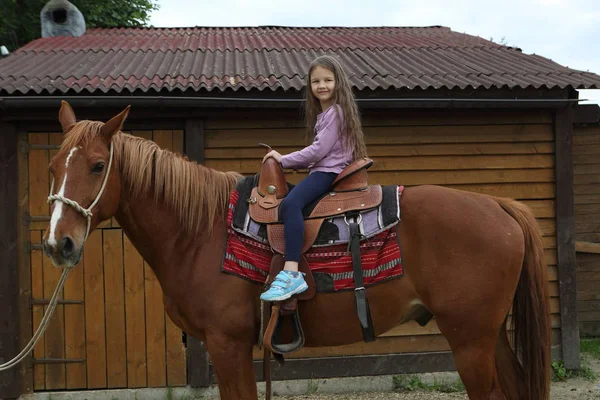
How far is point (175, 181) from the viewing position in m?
2.77

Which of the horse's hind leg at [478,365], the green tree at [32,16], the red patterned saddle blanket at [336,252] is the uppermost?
the green tree at [32,16]

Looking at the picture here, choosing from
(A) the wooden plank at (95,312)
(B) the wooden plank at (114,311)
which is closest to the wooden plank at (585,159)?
(B) the wooden plank at (114,311)

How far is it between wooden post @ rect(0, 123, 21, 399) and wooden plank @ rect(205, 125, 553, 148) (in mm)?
1824

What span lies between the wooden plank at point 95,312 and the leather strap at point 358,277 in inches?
116

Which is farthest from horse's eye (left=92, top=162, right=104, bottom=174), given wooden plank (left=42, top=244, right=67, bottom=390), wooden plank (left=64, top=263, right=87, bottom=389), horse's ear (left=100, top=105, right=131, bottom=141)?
wooden plank (left=42, top=244, right=67, bottom=390)

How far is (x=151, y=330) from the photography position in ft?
15.4

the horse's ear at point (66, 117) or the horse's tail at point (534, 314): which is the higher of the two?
the horse's ear at point (66, 117)

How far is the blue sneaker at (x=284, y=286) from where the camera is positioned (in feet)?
8.16

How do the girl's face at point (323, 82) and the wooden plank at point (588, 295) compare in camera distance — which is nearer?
the girl's face at point (323, 82)

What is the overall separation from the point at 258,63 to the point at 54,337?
361cm

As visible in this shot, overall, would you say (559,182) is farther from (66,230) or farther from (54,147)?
(54,147)

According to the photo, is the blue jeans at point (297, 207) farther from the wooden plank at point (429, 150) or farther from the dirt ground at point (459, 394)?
the dirt ground at point (459, 394)

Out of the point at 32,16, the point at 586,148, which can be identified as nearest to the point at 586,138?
the point at 586,148

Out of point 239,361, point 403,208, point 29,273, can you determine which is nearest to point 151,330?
point 29,273
